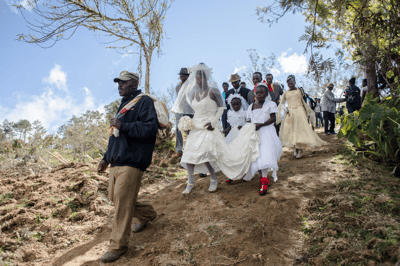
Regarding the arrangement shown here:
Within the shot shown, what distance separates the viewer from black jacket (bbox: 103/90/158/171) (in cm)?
297

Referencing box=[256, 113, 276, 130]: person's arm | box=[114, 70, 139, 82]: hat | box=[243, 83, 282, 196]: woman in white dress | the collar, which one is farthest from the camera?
box=[256, 113, 276, 130]: person's arm

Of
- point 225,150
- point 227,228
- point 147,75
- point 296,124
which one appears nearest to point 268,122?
point 225,150

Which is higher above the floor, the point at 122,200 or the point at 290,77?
the point at 290,77

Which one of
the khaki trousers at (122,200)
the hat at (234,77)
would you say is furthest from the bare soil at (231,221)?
the hat at (234,77)

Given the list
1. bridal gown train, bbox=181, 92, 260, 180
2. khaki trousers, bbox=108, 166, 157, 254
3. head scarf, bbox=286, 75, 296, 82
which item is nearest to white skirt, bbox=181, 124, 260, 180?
bridal gown train, bbox=181, 92, 260, 180

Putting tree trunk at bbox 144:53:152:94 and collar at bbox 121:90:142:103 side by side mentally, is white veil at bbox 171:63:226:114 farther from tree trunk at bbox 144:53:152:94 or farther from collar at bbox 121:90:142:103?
tree trunk at bbox 144:53:152:94

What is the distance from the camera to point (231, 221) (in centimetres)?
340

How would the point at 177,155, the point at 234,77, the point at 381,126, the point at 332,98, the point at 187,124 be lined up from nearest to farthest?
the point at 381,126
the point at 187,124
the point at 234,77
the point at 177,155
the point at 332,98

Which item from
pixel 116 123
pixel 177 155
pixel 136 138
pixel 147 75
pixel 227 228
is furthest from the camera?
pixel 147 75

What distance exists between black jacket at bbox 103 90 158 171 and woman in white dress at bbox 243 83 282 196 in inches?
80.2

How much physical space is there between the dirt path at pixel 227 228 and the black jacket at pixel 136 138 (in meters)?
1.08

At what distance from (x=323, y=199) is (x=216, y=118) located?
7.38 ft

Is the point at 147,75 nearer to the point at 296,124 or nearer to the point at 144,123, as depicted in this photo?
the point at 296,124

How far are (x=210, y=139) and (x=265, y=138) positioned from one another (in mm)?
1003
